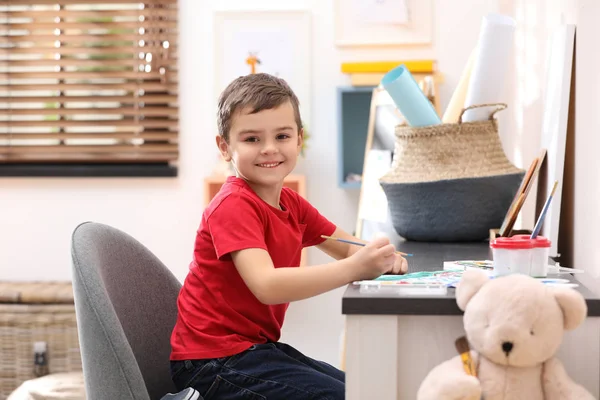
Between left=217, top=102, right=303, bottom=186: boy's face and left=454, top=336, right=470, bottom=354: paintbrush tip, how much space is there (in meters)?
0.47

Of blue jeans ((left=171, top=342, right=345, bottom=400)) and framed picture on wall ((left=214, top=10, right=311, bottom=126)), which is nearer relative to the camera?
blue jeans ((left=171, top=342, right=345, bottom=400))

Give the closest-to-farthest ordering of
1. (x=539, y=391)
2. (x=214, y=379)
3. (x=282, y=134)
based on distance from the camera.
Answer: (x=539, y=391), (x=214, y=379), (x=282, y=134)

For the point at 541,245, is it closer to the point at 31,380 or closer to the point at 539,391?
the point at 539,391

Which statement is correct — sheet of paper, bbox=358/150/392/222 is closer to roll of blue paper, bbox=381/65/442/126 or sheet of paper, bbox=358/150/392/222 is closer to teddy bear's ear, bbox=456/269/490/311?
roll of blue paper, bbox=381/65/442/126

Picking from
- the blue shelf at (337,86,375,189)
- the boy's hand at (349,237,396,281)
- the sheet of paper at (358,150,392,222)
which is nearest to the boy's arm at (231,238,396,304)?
the boy's hand at (349,237,396,281)

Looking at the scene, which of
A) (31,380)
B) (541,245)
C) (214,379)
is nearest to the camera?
(541,245)

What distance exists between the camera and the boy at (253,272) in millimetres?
1098

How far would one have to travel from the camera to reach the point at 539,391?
840mm

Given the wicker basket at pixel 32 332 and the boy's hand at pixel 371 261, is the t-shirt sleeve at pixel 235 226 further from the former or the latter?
the wicker basket at pixel 32 332

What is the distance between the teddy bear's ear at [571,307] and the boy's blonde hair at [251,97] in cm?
59

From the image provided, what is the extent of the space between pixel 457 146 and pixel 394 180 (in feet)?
0.52

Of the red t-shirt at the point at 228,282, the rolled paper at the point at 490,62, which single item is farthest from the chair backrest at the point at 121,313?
the rolled paper at the point at 490,62

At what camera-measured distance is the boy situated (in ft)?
3.60

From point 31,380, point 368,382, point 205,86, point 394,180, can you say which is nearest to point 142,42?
point 205,86
